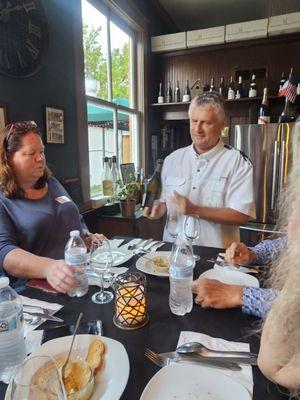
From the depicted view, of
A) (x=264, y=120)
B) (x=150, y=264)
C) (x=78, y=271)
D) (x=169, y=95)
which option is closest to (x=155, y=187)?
(x=150, y=264)

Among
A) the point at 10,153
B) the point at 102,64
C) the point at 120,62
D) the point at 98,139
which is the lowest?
the point at 10,153

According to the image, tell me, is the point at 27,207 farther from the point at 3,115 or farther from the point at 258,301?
the point at 258,301

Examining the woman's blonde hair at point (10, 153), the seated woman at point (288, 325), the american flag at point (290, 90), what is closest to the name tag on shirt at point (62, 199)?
the woman's blonde hair at point (10, 153)

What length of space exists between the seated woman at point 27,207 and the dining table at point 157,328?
280 mm

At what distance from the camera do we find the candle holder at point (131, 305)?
83cm

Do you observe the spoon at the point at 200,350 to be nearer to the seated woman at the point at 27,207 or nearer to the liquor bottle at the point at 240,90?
the seated woman at the point at 27,207

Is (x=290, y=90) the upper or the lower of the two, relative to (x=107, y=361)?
upper

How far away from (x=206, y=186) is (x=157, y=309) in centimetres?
99

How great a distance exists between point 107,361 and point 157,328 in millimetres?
189

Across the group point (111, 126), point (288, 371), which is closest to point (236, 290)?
point (288, 371)

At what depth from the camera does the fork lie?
68 centimetres

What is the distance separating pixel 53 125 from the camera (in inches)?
79.9

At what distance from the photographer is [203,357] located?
0.71 metres

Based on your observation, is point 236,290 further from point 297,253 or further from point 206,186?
point 206,186
